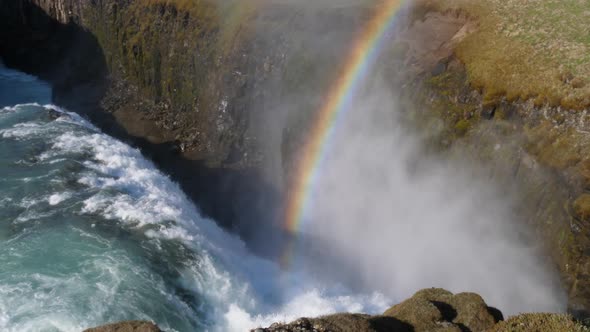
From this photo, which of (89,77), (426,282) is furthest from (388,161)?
(89,77)

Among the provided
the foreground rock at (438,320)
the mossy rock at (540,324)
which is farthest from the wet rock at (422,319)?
the mossy rock at (540,324)

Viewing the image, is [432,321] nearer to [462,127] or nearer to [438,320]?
[438,320]

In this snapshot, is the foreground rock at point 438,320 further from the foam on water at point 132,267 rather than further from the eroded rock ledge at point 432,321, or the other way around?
the foam on water at point 132,267

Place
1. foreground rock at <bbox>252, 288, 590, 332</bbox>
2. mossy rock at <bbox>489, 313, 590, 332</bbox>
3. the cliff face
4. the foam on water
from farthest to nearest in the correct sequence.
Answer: the cliff face < the foam on water < foreground rock at <bbox>252, 288, 590, 332</bbox> < mossy rock at <bbox>489, 313, 590, 332</bbox>

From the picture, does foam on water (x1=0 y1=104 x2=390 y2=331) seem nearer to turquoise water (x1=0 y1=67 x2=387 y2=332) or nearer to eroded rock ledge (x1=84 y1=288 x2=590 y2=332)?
turquoise water (x1=0 y1=67 x2=387 y2=332)

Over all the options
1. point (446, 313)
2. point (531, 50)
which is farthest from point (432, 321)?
point (531, 50)

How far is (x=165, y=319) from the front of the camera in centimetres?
2338

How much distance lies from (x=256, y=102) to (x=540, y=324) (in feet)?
117

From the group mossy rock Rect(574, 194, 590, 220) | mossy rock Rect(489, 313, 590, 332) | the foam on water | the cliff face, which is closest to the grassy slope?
the cliff face

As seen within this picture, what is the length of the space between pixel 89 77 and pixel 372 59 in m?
44.4

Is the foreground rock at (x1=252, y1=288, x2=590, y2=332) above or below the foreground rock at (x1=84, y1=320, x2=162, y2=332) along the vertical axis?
below

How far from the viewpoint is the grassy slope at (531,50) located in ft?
93.5

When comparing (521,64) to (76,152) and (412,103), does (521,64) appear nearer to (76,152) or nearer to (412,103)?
(412,103)

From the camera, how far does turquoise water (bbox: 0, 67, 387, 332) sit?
2319 cm
